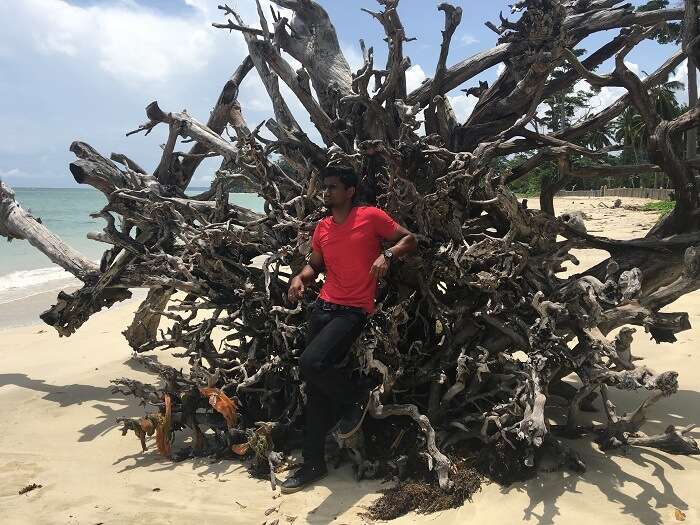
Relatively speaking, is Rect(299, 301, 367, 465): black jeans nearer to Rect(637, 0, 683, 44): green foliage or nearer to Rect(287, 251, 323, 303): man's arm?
Rect(287, 251, 323, 303): man's arm

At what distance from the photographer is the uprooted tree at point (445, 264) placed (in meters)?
3.71

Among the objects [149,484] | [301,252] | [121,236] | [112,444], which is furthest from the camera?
[121,236]

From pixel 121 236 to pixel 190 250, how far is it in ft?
3.63

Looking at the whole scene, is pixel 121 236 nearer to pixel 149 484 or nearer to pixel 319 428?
pixel 149 484

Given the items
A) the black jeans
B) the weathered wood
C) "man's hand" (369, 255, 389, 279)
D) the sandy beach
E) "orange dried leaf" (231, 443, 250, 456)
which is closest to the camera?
the sandy beach

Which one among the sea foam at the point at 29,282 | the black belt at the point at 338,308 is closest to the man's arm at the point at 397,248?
the black belt at the point at 338,308

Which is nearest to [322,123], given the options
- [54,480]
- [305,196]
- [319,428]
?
[305,196]

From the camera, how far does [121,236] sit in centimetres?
554

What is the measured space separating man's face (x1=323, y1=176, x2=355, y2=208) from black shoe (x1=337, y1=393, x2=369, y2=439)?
133 cm

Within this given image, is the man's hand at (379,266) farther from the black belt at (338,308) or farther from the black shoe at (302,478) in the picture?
the black shoe at (302,478)

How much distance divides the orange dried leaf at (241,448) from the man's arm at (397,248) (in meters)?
1.55

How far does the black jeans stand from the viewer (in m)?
3.69

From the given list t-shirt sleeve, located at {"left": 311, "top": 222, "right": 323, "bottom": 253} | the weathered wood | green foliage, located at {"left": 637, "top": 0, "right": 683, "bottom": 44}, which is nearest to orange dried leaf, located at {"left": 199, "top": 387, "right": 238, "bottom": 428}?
t-shirt sleeve, located at {"left": 311, "top": 222, "right": 323, "bottom": 253}

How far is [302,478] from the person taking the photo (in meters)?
3.75
